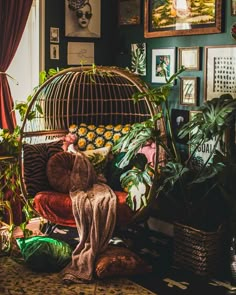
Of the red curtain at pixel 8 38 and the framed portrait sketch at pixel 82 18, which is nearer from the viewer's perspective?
the red curtain at pixel 8 38

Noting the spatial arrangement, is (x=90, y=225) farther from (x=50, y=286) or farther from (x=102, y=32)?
(x=102, y=32)

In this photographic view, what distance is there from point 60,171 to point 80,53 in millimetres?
1460

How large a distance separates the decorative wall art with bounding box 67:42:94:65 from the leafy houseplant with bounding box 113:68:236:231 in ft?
4.35

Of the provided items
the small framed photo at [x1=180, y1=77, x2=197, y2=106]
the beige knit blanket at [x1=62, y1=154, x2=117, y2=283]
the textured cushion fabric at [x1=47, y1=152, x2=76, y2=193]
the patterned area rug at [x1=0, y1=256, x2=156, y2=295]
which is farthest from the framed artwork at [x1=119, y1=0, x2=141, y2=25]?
the patterned area rug at [x1=0, y1=256, x2=156, y2=295]

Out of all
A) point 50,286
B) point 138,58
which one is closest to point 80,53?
point 138,58

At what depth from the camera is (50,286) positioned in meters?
3.66

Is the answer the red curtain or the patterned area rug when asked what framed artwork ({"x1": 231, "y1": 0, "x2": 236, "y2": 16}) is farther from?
the patterned area rug

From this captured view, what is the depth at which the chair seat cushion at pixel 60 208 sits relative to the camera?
413 centimetres

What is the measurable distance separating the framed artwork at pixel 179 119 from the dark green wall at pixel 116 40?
0.07m

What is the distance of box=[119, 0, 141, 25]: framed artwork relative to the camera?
17.0 feet

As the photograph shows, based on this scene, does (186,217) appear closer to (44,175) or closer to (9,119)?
(44,175)

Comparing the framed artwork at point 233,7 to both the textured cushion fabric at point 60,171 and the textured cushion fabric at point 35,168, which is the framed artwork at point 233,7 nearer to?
the textured cushion fabric at point 60,171

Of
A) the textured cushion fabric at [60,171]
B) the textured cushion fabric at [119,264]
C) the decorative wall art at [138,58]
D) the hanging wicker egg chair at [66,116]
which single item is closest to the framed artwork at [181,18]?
the decorative wall art at [138,58]

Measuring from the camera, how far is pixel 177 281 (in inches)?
149
